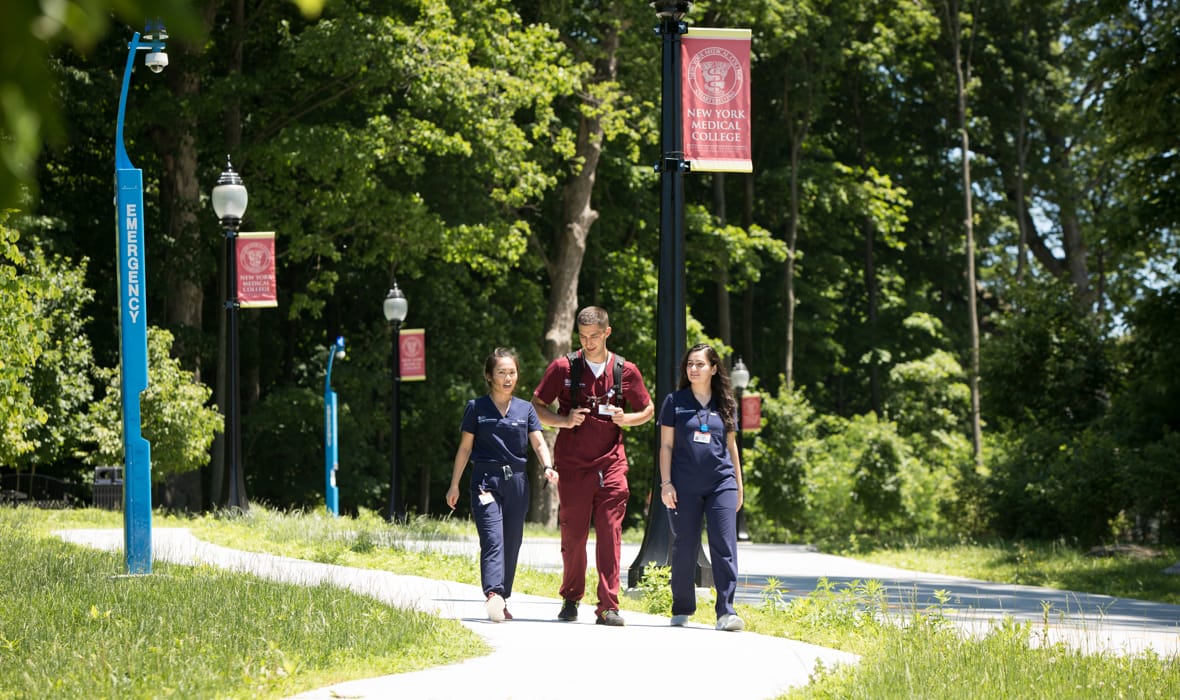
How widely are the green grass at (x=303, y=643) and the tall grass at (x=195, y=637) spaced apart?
1 cm

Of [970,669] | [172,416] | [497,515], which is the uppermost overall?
[172,416]

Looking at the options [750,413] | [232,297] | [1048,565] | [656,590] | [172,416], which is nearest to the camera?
[656,590]

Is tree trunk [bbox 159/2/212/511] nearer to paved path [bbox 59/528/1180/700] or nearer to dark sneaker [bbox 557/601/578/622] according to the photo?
paved path [bbox 59/528/1180/700]

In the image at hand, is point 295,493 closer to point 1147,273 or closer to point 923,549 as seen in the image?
point 923,549

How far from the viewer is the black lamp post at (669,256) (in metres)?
12.4

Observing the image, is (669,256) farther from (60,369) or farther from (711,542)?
(60,369)

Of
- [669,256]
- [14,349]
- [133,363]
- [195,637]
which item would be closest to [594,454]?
[195,637]

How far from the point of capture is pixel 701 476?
9523 millimetres

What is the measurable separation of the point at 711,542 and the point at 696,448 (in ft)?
1.98

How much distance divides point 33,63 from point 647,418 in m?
7.82

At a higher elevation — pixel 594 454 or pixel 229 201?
pixel 229 201

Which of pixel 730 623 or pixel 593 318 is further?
pixel 593 318

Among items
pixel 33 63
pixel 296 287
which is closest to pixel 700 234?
pixel 296 287

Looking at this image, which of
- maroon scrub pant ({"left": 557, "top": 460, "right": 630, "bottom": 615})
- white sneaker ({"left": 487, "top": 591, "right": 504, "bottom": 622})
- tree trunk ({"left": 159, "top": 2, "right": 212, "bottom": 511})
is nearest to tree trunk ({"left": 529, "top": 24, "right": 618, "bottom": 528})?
tree trunk ({"left": 159, "top": 2, "right": 212, "bottom": 511})
